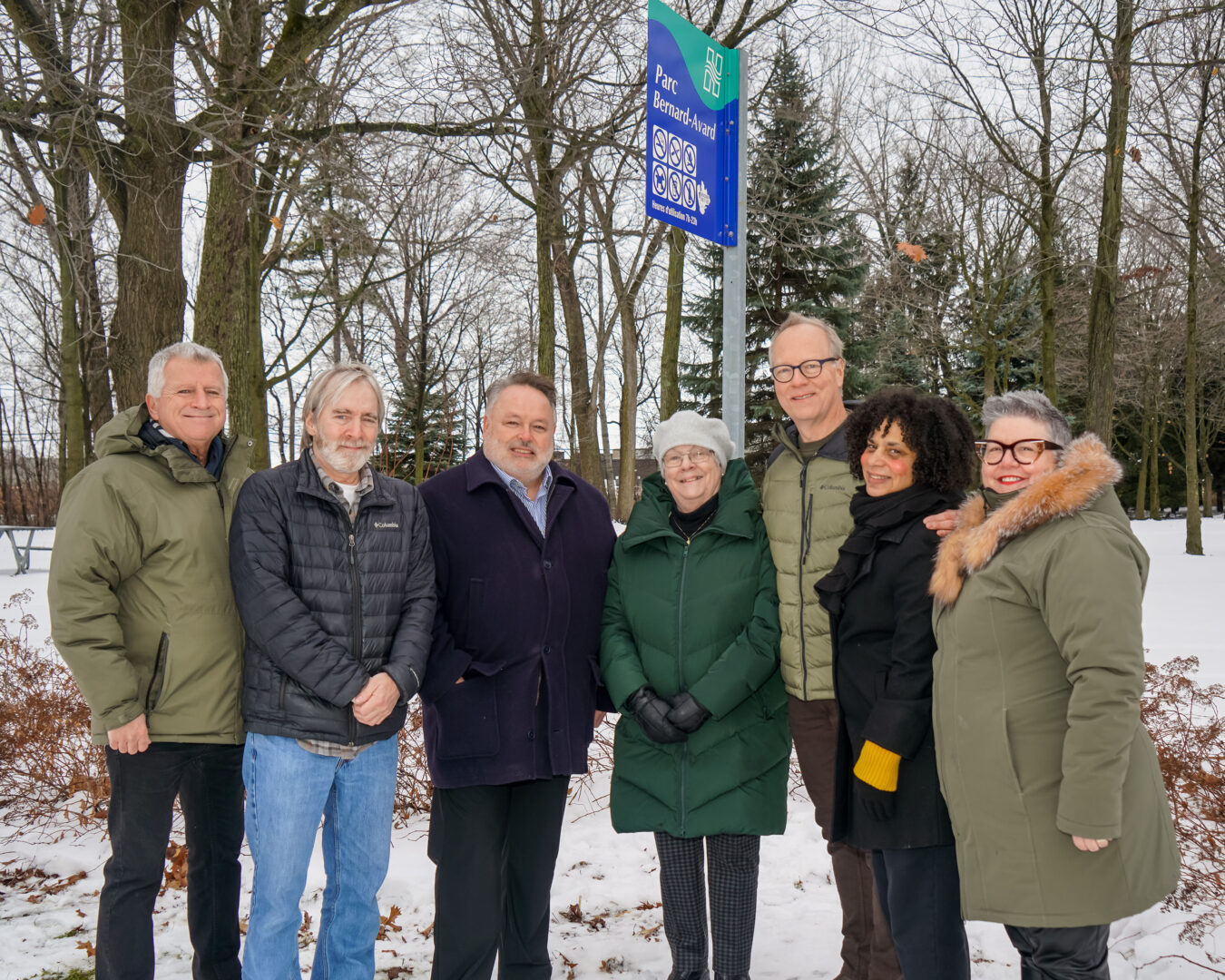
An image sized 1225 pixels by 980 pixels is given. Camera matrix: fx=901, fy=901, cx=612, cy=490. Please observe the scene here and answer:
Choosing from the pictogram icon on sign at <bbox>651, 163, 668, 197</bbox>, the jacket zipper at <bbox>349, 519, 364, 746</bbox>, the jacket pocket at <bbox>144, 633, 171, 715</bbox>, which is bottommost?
the jacket pocket at <bbox>144, 633, 171, 715</bbox>

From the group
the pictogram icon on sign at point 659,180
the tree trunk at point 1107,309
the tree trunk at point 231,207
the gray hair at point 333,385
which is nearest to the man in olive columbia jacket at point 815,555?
the pictogram icon on sign at point 659,180

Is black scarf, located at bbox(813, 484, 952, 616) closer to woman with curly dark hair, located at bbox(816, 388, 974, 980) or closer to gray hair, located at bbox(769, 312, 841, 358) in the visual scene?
woman with curly dark hair, located at bbox(816, 388, 974, 980)

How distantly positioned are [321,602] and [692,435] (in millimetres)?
1367

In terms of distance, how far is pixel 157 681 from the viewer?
2.80 metres

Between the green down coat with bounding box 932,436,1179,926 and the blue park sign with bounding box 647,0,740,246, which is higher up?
the blue park sign with bounding box 647,0,740,246

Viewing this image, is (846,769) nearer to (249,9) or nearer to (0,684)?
(0,684)

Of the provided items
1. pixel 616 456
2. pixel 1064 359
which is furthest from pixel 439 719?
pixel 616 456

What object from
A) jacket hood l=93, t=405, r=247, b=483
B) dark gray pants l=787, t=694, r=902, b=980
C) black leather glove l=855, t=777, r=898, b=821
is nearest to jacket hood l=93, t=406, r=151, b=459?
jacket hood l=93, t=405, r=247, b=483

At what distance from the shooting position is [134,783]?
2.80 m

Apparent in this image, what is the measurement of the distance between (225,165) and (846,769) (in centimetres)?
551

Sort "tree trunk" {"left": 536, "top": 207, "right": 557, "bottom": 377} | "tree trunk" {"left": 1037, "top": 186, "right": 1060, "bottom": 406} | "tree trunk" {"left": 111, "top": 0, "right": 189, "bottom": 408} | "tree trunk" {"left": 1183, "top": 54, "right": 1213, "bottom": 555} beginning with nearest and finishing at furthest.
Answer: "tree trunk" {"left": 111, "top": 0, "right": 189, "bottom": 408} < "tree trunk" {"left": 536, "top": 207, "right": 557, "bottom": 377} < "tree trunk" {"left": 1037, "top": 186, "right": 1060, "bottom": 406} < "tree trunk" {"left": 1183, "top": 54, "right": 1213, "bottom": 555}

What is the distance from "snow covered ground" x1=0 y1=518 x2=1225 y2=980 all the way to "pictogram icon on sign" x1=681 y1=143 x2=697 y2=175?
326 cm

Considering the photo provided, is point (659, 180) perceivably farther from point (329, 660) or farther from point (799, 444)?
point (329, 660)

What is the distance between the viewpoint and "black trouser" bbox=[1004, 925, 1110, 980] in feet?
7.30
